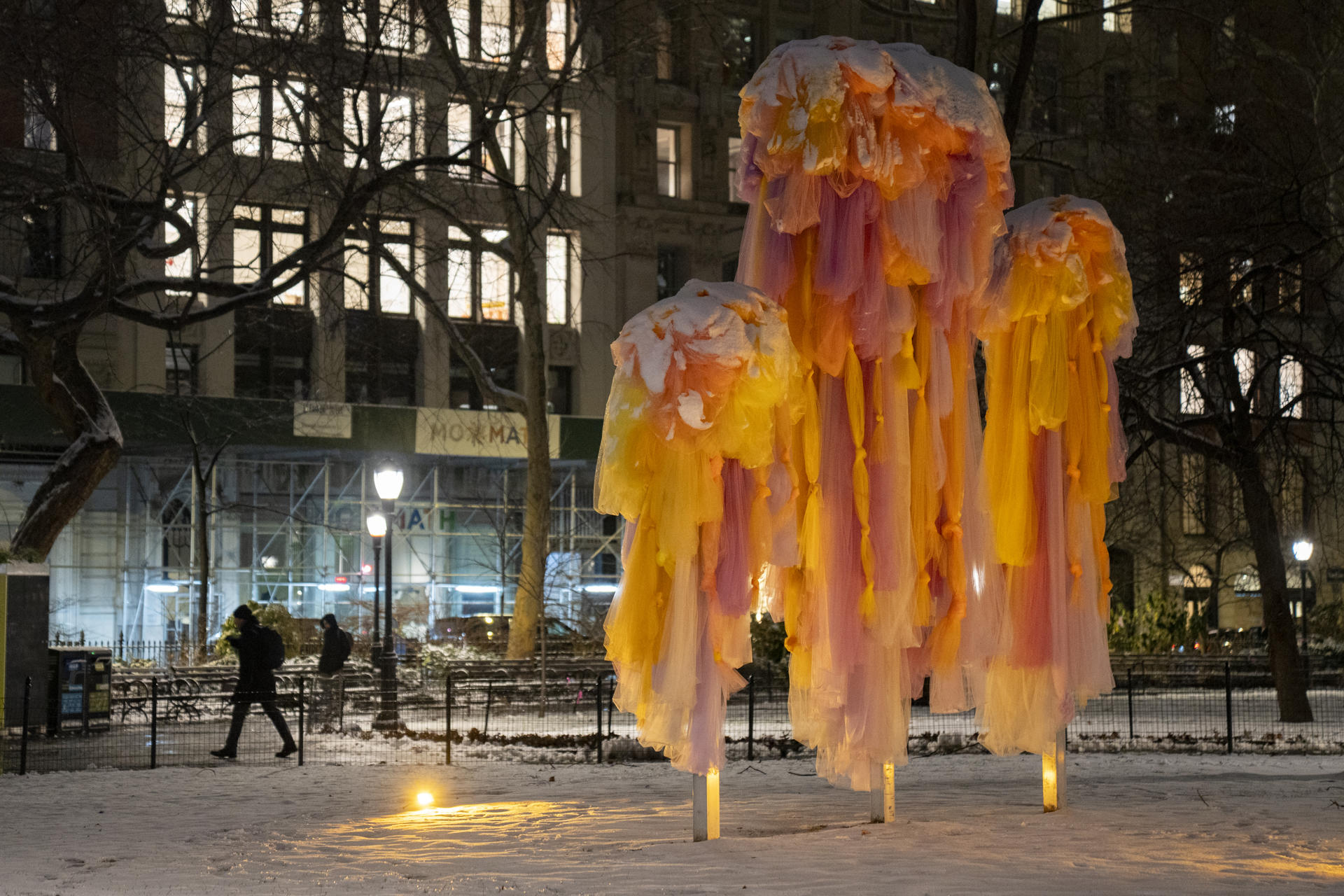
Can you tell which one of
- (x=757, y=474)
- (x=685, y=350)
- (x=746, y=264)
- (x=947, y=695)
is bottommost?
(x=947, y=695)

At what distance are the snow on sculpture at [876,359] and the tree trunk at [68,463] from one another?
1368 centimetres

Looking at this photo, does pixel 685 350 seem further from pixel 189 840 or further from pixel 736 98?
pixel 736 98

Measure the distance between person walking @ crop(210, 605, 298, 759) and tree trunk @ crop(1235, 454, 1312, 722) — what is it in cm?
1306

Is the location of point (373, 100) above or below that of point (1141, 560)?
above

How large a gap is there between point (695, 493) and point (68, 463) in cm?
1424

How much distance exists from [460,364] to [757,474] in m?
38.4

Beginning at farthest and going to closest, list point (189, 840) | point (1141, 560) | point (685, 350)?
1. point (1141, 560)
2. point (189, 840)
3. point (685, 350)

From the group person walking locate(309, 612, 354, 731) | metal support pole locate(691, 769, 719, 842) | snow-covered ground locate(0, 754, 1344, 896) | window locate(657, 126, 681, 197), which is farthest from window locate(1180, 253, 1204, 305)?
window locate(657, 126, 681, 197)

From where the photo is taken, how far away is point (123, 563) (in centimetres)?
4081

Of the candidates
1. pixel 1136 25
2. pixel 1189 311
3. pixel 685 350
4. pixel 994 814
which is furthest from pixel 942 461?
pixel 1136 25

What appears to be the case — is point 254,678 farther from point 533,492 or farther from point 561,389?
point 561,389

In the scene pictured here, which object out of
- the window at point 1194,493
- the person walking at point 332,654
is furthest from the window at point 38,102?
the window at point 1194,493

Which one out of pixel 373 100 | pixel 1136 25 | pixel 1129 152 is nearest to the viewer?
pixel 373 100

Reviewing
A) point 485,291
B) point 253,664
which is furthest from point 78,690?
point 485,291
